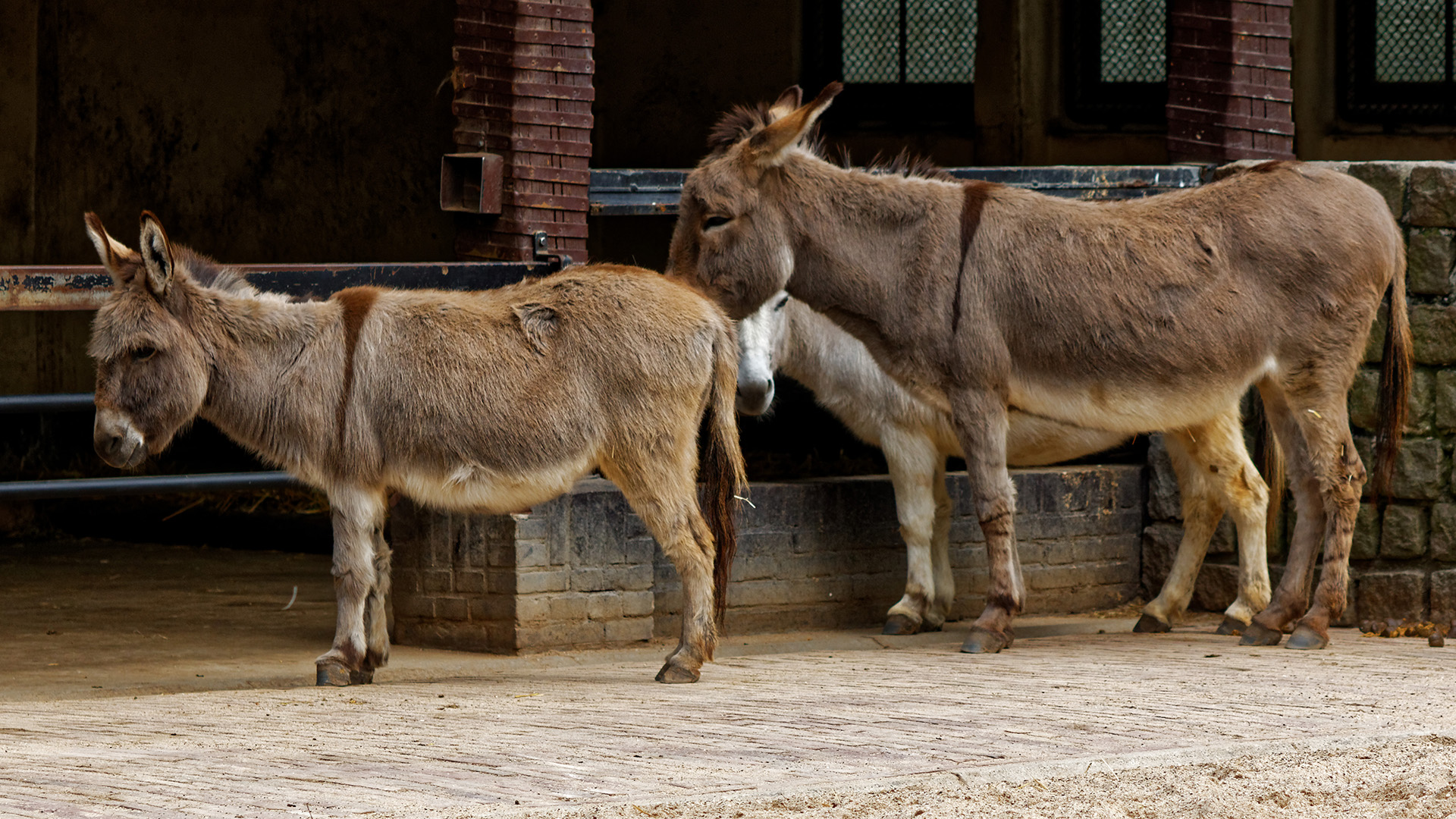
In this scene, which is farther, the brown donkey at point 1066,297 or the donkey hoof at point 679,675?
the brown donkey at point 1066,297

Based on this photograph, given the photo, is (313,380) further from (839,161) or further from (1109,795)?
(839,161)

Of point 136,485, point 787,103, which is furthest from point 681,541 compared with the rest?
point 787,103

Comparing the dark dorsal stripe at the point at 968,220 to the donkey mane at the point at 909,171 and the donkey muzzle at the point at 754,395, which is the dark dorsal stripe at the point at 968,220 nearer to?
the donkey mane at the point at 909,171

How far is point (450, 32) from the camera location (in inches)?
526

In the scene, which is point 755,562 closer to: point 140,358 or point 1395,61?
point 140,358

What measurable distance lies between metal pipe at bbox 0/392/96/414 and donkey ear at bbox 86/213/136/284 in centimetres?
112

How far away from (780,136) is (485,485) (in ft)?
6.79

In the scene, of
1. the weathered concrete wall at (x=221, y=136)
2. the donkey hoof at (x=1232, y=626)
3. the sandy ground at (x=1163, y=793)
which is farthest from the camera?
the weathered concrete wall at (x=221, y=136)

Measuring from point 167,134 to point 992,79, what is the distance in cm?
574

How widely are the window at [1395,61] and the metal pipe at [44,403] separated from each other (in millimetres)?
7885

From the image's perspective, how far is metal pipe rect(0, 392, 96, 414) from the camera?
7699mm

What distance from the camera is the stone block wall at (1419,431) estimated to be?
8.77m

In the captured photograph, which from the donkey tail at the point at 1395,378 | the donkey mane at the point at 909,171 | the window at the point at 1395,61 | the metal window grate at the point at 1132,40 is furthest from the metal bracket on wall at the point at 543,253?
the window at the point at 1395,61

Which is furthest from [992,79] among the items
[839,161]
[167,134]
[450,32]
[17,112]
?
[17,112]
